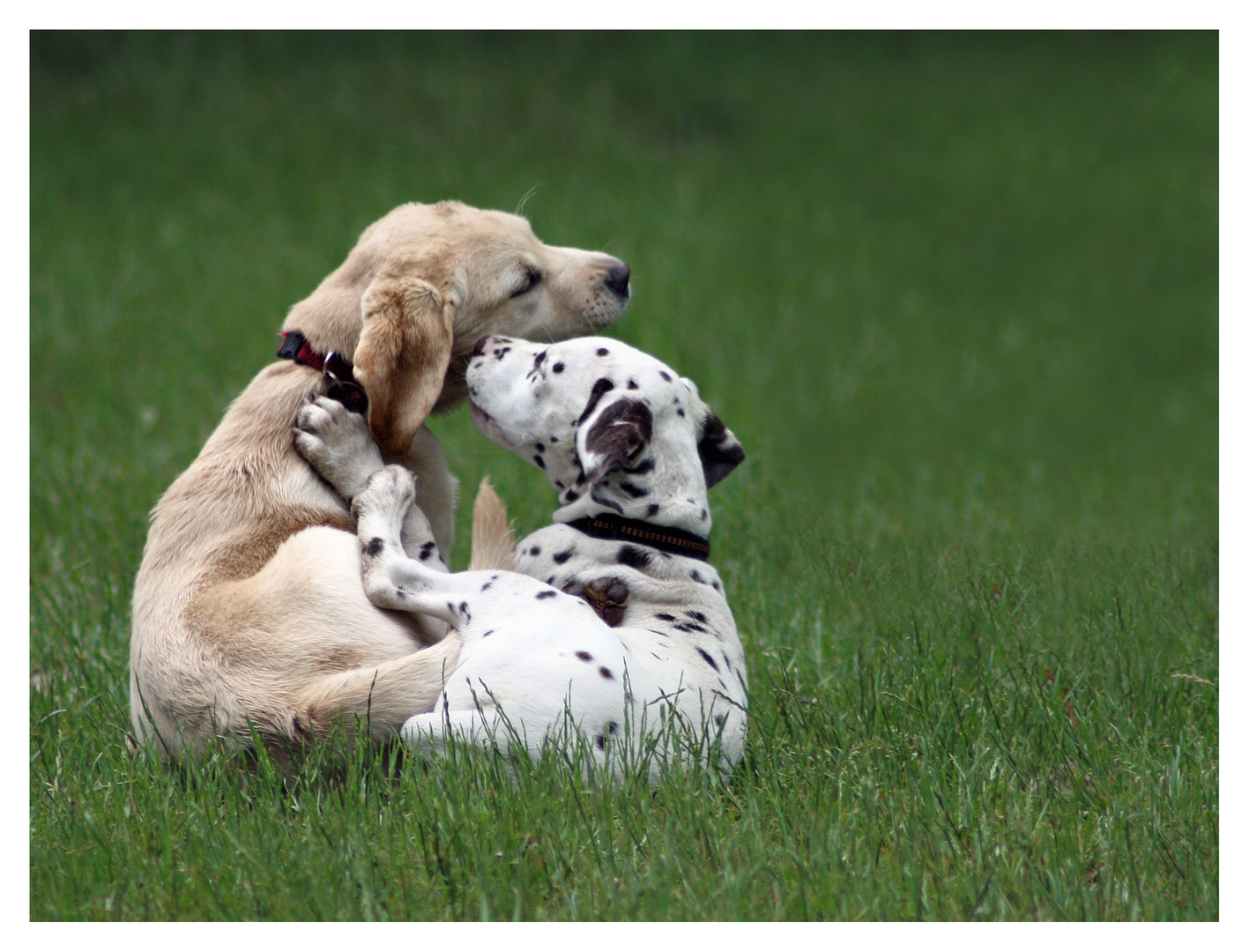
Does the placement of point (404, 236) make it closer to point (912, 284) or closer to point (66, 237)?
point (912, 284)

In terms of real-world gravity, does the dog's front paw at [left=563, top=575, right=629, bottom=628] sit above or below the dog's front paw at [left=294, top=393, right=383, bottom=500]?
below

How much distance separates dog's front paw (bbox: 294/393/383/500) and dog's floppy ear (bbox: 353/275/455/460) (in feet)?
0.25

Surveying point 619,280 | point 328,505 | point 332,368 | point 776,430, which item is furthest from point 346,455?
point 776,430

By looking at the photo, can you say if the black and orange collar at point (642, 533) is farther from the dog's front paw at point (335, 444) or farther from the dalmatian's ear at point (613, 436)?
the dog's front paw at point (335, 444)

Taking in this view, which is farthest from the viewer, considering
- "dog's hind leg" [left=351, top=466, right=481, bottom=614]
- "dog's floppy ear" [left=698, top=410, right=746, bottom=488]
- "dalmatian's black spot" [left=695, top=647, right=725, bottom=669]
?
"dog's floppy ear" [left=698, top=410, right=746, bottom=488]

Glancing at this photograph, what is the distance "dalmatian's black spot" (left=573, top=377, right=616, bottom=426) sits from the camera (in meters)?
3.76

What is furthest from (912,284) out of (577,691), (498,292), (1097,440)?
(577,691)

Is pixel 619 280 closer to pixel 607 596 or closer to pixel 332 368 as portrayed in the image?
pixel 332 368

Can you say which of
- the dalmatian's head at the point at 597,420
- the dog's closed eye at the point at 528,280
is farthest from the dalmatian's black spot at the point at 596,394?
the dog's closed eye at the point at 528,280

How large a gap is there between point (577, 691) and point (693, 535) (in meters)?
0.89

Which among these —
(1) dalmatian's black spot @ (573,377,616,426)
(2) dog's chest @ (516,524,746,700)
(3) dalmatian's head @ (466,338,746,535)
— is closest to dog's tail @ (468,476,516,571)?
(2) dog's chest @ (516,524,746,700)

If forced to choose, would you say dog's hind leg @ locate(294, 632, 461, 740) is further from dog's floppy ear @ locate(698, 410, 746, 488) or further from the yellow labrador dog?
dog's floppy ear @ locate(698, 410, 746, 488)

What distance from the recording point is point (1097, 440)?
24.3ft

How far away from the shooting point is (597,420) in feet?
12.0
